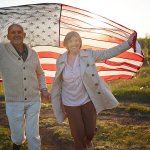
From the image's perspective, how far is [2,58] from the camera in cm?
632

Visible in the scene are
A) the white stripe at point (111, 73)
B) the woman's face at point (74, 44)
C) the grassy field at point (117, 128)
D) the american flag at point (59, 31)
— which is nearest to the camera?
the woman's face at point (74, 44)

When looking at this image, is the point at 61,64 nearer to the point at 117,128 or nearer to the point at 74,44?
the point at 74,44

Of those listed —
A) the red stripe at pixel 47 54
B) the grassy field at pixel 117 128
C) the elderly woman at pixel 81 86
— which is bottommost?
the grassy field at pixel 117 128

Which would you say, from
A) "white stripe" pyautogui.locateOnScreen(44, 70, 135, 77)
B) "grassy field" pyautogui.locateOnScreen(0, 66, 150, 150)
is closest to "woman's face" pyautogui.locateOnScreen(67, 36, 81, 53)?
"white stripe" pyautogui.locateOnScreen(44, 70, 135, 77)

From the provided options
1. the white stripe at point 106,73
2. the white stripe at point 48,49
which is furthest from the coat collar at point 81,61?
the white stripe at point 106,73

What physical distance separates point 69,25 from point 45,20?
1.19 feet

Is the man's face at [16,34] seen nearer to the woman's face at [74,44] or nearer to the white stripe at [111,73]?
the woman's face at [74,44]

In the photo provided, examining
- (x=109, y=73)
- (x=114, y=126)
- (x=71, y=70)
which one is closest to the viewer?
(x=71, y=70)

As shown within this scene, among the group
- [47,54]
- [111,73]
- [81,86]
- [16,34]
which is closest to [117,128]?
[111,73]

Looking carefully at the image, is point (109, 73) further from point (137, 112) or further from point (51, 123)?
point (137, 112)

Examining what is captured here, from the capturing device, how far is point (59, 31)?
23.1ft

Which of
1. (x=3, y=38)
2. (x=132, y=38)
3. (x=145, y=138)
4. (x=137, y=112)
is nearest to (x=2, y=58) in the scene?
(x=3, y=38)

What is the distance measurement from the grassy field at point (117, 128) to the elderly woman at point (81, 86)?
1545 mm

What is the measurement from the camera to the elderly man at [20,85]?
6.25 meters
